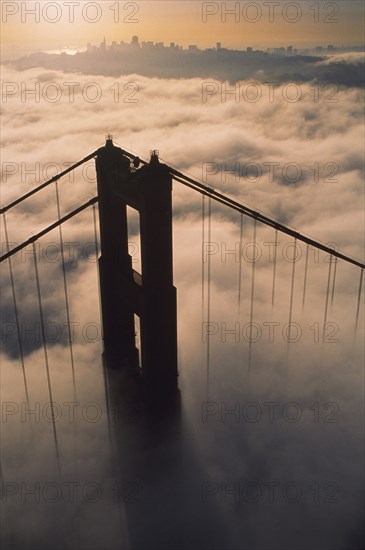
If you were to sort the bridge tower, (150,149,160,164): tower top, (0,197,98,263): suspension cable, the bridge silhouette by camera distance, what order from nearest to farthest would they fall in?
1. (150,149,160,164): tower top
2. the bridge tower
3. the bridge silhouette
4. (0,197,98,263): suspension cable

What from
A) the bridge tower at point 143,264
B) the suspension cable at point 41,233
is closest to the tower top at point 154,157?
the bridge tower at point 143,264

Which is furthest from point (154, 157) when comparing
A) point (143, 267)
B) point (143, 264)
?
point (143, 267)

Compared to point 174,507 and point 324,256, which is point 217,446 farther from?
point 324,256

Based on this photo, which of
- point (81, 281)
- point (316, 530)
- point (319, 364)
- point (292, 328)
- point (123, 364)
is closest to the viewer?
point (316, 530)

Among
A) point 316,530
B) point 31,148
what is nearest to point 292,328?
point 316,530

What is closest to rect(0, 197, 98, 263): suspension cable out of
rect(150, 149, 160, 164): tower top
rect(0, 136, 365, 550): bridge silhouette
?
rect(0, 136, 365, 550): bridge silhouette

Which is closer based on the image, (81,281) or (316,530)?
(316,530)

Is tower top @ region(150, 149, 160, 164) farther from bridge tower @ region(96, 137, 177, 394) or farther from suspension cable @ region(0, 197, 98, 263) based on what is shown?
suspension cable @ region(0, 197, 98, 263)

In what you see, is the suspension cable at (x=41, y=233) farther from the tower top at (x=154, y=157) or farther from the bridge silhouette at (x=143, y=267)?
the tower top at (x=154, y=157)

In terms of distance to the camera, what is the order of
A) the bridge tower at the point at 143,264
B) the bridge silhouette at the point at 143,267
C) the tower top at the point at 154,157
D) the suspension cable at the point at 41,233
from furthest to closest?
the suspension cable at the point at 41,233 → the bridge silhouette at the point at 143,267 → the bridge tower at the point at 143,264 → the tower top at the point at 154,157
